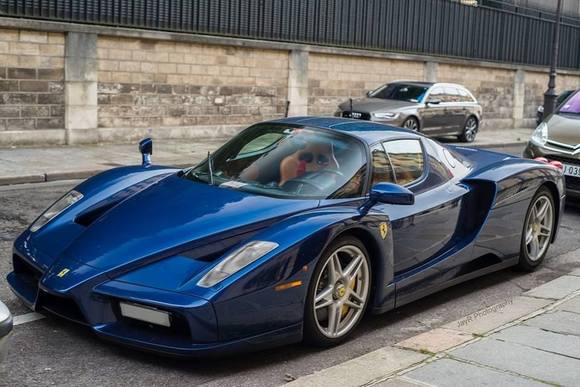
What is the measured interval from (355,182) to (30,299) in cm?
209

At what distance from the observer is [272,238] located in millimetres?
4062

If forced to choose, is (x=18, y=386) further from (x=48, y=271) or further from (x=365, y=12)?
(x=365, y=12)

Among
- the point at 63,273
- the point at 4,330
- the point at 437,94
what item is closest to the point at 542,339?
the point at 63,273

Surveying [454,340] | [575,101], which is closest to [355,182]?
[454,340]

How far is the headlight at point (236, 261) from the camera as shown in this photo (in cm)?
382

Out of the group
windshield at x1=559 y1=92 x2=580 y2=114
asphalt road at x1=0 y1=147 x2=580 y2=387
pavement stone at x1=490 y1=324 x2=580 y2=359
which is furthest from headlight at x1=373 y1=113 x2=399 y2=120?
pavement stone at x1=490 y1=324 x2=580 y2=359

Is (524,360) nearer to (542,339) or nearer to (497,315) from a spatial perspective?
(542,339)

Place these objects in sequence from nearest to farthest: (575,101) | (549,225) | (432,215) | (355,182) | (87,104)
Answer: (355,182) < (432,215) < (549,225) < (575,101) < (87,104)

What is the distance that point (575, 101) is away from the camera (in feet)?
34.0

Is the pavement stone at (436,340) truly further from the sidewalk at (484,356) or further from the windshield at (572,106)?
the windshield at (572,106)

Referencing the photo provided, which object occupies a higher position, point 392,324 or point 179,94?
point 179,94

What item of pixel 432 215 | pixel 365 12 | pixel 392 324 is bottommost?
pixel 392 324

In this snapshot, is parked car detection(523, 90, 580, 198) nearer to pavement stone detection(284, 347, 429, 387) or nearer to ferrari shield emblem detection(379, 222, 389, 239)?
ferrari shield emblem detection(379, 222, 389, 239)

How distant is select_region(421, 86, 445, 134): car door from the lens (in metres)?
17.9
